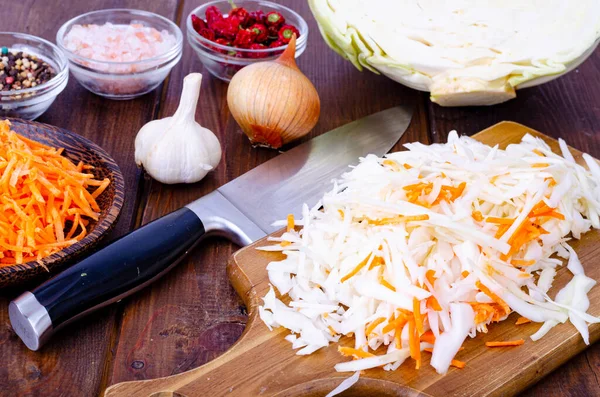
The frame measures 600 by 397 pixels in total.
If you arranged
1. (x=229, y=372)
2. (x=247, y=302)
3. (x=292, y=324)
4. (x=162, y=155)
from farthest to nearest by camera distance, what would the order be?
(x=162, y=155), (x=247, y=302), (x=292, y=324), (x=229, y=372)

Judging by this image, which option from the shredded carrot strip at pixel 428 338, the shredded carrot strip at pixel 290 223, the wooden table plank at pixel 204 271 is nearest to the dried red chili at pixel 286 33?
the wooden table plank at pixel 204 271

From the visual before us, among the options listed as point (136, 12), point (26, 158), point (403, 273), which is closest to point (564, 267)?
point (403, 273)

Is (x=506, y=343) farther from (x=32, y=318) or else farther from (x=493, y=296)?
(x=32, y=318)

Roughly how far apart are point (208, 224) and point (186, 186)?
29 cm

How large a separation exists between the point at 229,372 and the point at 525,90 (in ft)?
5.48

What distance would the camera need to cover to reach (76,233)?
67.7 inches

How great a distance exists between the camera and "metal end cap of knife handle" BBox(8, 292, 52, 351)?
1424 mm

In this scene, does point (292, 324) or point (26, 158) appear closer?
point (292, 324)

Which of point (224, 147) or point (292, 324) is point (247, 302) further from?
point (224, 147)

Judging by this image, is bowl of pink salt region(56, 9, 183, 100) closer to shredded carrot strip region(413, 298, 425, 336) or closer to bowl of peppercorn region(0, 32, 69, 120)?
bowl of peppercorn region(0, 32, 69, 120)

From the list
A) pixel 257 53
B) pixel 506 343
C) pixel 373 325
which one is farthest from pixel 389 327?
pixel 257 53

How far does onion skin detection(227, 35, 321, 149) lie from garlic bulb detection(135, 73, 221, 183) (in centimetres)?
16

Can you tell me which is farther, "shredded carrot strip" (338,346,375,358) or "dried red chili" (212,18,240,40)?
"dried red chili" (212,18,240,40)

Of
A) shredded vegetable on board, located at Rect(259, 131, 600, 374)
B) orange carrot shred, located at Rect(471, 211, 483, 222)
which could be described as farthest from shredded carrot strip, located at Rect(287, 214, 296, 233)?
orange carrot shred, located at Rect(471, 211, 483, 222)
